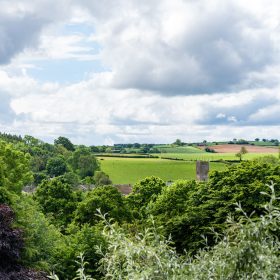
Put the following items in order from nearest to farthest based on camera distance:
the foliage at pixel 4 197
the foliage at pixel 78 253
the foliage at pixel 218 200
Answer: the foliage at pixel 4 197 < the foliage at pixel 78 253 < the foliage at pixel 218 200

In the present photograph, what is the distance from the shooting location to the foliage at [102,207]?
156 ft

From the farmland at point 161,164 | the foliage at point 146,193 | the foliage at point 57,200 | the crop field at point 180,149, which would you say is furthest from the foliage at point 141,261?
the crop field at point 180,149

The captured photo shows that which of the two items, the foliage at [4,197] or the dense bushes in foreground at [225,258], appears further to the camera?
the foliage at [4,197]

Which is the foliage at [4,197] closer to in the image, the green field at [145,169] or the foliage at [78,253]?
the foliage at [78,253]

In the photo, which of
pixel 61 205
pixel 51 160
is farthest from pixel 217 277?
pixel 51 160

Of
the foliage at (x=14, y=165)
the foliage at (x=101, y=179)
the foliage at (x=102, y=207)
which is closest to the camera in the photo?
the foliage at (x=14, y=165)

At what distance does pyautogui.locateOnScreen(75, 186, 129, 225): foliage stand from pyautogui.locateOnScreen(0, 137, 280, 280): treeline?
0.08 metres

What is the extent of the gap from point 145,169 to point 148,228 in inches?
4599

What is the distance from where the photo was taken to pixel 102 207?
48.1 m

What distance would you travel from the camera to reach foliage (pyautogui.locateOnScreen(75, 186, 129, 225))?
156 feet

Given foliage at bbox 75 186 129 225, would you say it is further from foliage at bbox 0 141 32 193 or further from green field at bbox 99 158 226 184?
green field at bbox 99 158 226 184

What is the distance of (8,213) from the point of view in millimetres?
24234

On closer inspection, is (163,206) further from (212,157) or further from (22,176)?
(212,157)

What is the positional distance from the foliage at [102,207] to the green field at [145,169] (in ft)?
222
